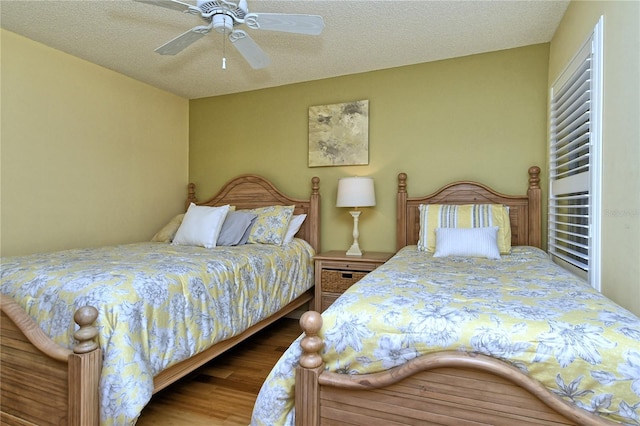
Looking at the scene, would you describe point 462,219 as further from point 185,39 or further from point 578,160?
point 185,39

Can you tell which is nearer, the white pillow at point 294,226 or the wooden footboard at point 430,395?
the wooden footboard at point 430,395

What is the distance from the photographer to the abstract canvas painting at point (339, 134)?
3.38m

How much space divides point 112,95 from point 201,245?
1707 millimetres

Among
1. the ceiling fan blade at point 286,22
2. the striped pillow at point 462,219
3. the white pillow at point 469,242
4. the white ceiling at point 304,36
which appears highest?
the white ceiling at point 304,36

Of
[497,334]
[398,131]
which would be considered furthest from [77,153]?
[497,334]

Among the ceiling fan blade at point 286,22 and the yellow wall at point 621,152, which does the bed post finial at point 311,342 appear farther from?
the ceiling fan blade at point 286,22

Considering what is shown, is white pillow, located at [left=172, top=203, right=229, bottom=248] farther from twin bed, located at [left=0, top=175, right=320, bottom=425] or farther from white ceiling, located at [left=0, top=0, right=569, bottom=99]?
white ceiling, located at [left=0, top=0, right=569, bottom=99]

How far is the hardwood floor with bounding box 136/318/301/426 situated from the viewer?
1.84 m

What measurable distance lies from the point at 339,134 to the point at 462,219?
1.44m

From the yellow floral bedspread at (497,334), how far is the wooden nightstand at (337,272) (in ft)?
4.49

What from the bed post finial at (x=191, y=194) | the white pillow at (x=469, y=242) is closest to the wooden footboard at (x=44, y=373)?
the white pillow at (x=469, y=242)

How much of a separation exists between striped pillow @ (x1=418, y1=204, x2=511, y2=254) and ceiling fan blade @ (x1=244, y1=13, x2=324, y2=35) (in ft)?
5.27

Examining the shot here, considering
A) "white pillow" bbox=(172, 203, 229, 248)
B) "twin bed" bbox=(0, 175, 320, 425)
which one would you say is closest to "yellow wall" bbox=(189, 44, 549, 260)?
"white pillow" bbox=(172, 203, 229, 248)

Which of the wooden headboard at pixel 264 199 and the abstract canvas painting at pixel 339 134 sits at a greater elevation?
the abstract canvas painting at pixel 339 134
